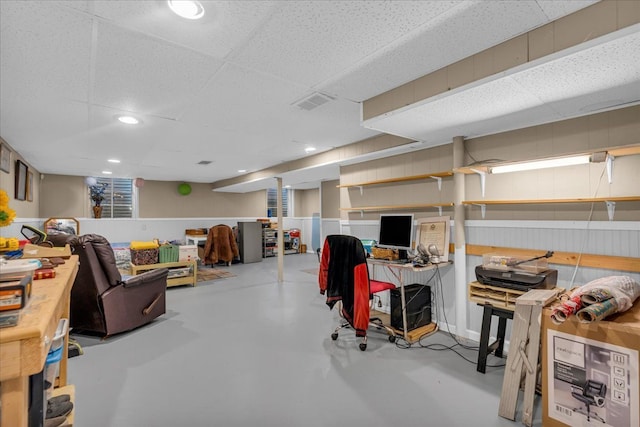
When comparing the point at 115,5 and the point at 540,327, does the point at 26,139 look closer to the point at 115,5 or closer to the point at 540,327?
the point at 115,5

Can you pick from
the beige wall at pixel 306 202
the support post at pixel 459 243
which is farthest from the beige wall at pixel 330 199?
the support post at pixel 459 243

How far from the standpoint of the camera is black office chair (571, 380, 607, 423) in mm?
1627

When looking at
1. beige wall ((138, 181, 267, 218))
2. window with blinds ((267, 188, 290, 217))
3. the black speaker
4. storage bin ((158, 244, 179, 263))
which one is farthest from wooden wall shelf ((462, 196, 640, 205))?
window with blinds ((267, 188, 290, 217))

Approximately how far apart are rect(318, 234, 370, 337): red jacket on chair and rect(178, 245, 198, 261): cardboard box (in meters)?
3.30

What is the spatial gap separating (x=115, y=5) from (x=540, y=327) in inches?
117

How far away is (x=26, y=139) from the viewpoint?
3.81 meters

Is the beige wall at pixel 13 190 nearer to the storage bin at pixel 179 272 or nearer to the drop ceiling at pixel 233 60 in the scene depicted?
the drop ceiling at pixel 233 60

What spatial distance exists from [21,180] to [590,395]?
6.85 metres

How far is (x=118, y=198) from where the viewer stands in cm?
774

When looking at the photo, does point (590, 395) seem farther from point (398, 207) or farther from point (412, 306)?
point (398, 207)

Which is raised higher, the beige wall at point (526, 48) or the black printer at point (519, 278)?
the beige wall at point (526, 48)

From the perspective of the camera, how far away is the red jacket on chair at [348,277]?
2.80m

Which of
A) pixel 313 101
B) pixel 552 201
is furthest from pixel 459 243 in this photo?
pixel 313 101

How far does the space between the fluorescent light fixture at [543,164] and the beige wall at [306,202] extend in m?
7.55
